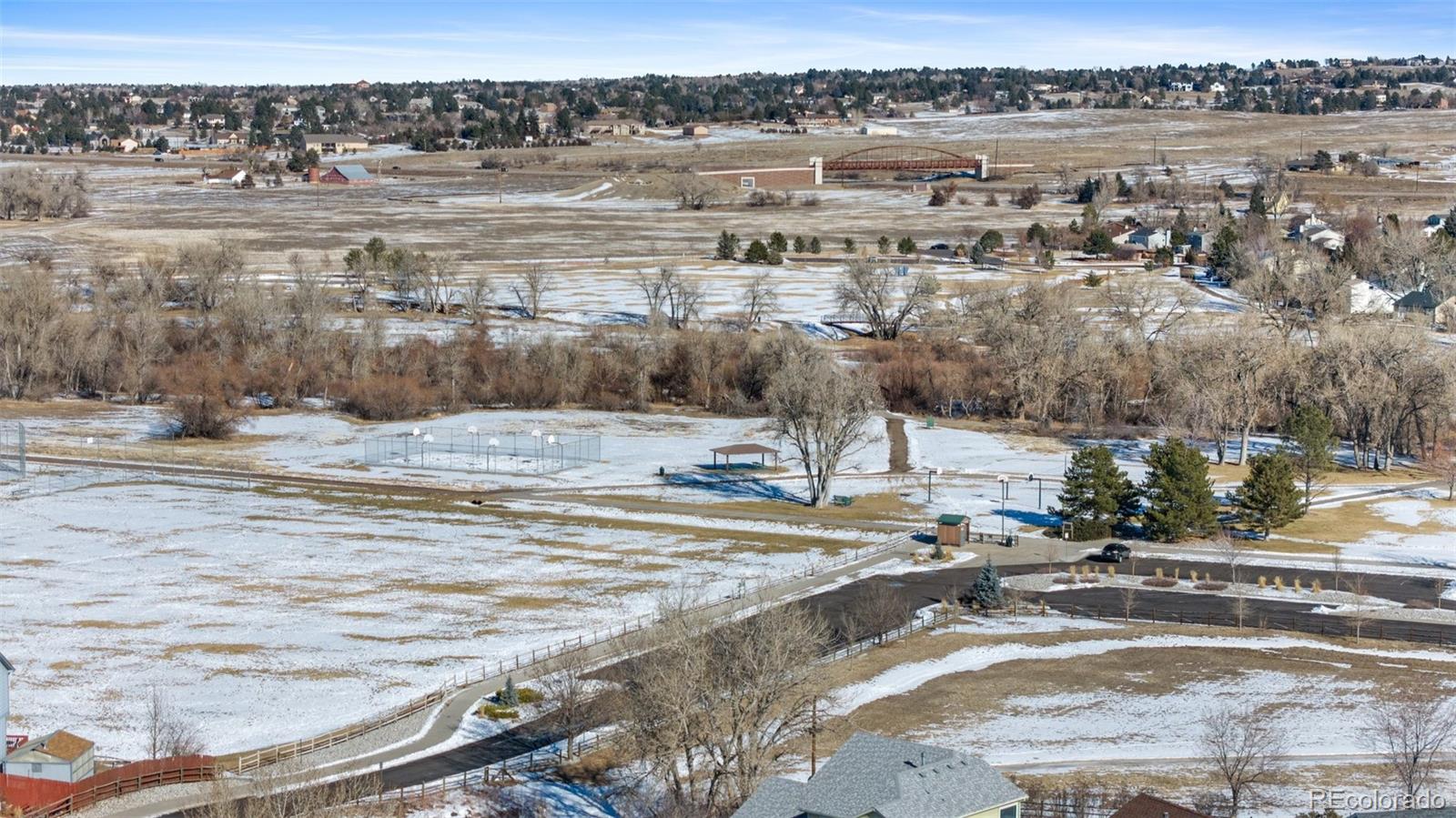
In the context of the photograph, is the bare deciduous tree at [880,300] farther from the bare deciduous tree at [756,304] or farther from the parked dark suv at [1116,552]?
the parked dark suv at [1116,552]

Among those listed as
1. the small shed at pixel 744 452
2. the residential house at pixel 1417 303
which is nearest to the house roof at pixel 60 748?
the small shed at pixel 744 452

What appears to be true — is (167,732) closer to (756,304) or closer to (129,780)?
(129,780)

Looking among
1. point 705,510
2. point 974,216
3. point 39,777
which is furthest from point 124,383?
point 974,216

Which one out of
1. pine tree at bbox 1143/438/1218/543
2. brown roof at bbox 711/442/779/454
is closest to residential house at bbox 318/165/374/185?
brown roof at bbox 711/442/779/454

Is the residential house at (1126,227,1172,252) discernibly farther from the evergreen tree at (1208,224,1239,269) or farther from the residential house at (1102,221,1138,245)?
the evergreen tree at (1208,224,1239,269)

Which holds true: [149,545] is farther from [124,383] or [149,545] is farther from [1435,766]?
[1435,766]
